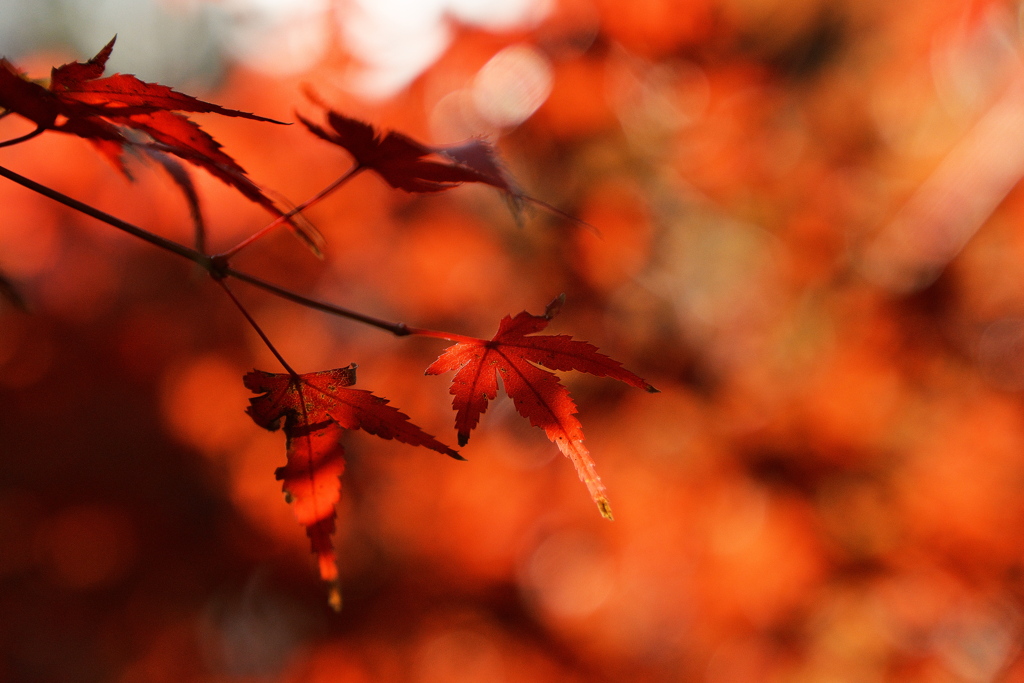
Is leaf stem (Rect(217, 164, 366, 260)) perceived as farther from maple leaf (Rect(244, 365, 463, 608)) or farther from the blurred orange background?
the blurred orange background

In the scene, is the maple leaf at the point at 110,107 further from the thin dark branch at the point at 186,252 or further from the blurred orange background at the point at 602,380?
the blurred orange background at the point at 602,380

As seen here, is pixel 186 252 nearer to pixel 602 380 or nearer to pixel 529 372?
pixel 529 372

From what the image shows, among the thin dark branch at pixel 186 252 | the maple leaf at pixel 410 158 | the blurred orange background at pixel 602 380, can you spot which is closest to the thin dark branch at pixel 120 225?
the thin dark branch at pixel 186 252

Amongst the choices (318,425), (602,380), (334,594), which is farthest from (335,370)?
(602,380)

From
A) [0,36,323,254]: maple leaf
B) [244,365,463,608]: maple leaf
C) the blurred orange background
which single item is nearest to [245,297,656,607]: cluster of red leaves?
[244,365,463,608]: maple leaf

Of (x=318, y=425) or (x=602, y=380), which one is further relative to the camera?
(x=602, y=380)
